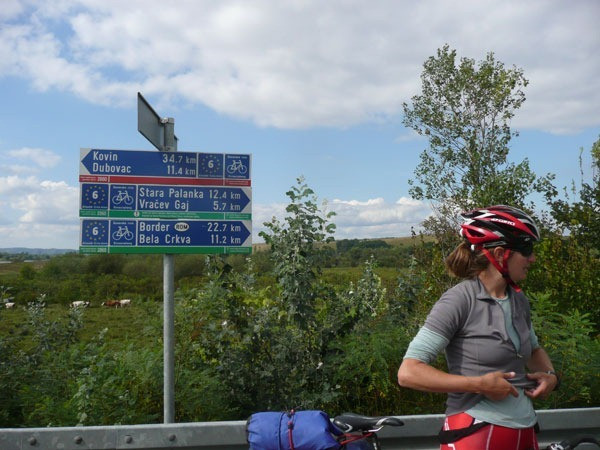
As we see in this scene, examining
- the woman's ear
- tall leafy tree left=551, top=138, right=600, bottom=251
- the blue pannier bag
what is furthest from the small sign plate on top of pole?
tall leafy tree left=551, top=138, right=600, bottom=251

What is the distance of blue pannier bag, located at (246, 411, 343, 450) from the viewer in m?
2.11

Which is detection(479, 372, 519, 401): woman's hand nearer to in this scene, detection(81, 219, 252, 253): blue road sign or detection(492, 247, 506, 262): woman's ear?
detection(492, 247, 506, 262): woman's ear

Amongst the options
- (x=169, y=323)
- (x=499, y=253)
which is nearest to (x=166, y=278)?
(x=169, y=323)

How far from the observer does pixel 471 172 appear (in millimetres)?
19297

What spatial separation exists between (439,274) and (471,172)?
454 inches

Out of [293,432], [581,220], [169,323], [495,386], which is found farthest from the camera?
[581,220]

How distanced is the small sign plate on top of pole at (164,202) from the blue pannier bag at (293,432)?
2002 millimetres

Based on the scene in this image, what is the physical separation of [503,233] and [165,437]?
2.36 m

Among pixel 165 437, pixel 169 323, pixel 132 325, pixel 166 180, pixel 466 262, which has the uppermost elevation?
pixel 166 180

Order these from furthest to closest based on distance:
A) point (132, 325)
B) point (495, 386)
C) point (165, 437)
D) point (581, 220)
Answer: point (581, 220) < point (132, 325) < point (165, 437) < point (495, 386)

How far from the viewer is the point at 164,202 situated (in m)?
4.17

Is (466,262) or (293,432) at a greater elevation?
(466,262)

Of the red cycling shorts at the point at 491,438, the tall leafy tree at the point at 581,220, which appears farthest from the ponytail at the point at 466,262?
the tall leafy tree at the point at 581,220

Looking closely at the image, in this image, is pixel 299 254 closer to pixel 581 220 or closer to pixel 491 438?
pixel 491 438
